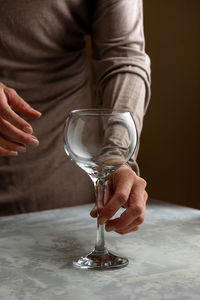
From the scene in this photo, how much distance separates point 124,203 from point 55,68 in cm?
70

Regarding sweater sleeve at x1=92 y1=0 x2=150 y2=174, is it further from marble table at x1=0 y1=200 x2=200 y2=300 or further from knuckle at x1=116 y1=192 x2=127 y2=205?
knuckle at x1=116 y1=192 x2=127 y2=205

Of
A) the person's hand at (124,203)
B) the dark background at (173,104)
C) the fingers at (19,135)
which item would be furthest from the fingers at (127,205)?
the dark background at (173,104)

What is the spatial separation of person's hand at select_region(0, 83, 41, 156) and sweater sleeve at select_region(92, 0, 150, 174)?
0.81 feet

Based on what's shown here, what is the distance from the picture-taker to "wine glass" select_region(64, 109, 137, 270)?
621 millimetres

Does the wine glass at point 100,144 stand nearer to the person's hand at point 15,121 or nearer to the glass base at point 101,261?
the glass base at point 101,261

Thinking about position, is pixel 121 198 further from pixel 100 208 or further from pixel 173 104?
pixel 173 104

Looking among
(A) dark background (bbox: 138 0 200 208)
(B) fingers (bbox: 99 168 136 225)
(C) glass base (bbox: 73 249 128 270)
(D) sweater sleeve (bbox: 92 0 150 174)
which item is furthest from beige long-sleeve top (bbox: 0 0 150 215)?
(A) dark background (bbox: 138 0 200 208)

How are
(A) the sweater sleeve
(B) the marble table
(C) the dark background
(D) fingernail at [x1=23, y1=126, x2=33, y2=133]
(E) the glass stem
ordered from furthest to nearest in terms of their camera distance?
(C) the dark background < (A) the sweater sleeve < (D) fingernail at [x1=23, y1=126, x2=33, y2=133] < (E) the glass stem < (B) the marble table

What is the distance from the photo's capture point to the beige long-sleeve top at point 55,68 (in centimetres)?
121

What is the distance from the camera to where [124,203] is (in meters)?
0.70

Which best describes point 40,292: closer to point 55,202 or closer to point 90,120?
point 90,120

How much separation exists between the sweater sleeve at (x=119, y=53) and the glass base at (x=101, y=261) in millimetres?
481

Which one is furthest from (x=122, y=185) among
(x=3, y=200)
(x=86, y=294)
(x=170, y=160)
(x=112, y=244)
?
(x=170, y=160)

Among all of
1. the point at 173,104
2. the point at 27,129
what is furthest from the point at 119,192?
the point at 173,104
